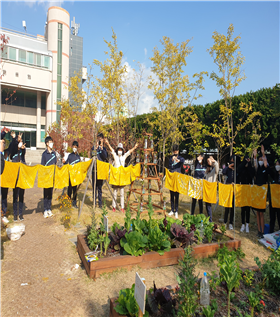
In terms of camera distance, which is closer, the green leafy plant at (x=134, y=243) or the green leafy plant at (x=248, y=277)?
the green leafy plant at (x=248, y=277)

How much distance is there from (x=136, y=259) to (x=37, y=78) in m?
32.5

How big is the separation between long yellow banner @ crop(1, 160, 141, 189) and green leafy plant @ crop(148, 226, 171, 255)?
355cm

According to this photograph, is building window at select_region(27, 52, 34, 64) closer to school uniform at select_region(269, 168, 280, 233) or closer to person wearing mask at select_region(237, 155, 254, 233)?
person wearing mask at select_region(237, 155, 254, 233)

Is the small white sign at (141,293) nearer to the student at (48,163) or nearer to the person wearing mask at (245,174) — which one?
the student at (48,163)

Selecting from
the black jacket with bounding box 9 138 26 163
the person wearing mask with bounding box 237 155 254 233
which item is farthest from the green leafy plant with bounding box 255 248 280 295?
the black jacket with bounding box 9 138 26 163

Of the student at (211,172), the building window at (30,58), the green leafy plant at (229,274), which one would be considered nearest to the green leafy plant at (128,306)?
the green leafy plant at (229,274)

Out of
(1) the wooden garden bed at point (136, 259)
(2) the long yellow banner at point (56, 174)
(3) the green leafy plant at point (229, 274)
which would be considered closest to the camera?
(3) the green leafy plant at point (229, 274)

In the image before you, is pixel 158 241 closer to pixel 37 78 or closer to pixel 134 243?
pixel 134 243

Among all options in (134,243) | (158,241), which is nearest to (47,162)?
(134,243)

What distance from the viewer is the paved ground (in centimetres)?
305

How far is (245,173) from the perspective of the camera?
6.71 meters

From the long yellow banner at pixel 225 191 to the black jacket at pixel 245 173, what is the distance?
0.39 metres

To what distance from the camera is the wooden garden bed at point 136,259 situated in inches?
147

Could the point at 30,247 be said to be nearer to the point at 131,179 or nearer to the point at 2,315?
the point at 2,315
